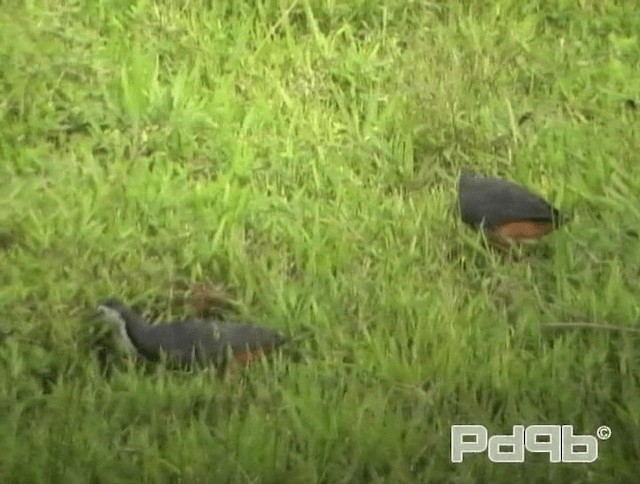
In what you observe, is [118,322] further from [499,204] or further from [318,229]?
[499,204]

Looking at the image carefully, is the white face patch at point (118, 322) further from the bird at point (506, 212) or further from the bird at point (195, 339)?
the bird at point (506, 212)

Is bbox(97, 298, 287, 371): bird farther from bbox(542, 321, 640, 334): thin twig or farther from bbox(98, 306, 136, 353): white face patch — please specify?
bbox(542, 321, 640, 334): thin twig

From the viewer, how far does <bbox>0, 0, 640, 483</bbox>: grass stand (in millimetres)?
1579

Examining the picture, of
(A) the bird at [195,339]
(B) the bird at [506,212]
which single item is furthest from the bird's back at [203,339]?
(B) the bird at [506,212]

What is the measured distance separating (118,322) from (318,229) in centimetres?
24

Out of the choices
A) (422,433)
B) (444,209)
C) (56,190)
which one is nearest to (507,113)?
(444,209)

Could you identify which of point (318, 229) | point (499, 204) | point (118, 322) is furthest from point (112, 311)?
point (499, 204)

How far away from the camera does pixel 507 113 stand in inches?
69.5

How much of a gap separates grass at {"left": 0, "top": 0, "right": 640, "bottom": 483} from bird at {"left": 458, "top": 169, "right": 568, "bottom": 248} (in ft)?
0.06

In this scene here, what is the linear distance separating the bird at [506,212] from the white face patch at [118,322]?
39 centimetres

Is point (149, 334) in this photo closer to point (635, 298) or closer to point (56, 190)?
point (56, 190)

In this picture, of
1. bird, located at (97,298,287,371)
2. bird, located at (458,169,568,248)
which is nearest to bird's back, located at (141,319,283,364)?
bird, located at (97,298,287,371)

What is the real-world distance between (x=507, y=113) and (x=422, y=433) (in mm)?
410

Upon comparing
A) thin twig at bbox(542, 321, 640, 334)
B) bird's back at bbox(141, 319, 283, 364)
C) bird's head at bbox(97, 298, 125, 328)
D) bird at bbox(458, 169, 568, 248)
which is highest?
bird at bbox(458, 169, 568, 248)
